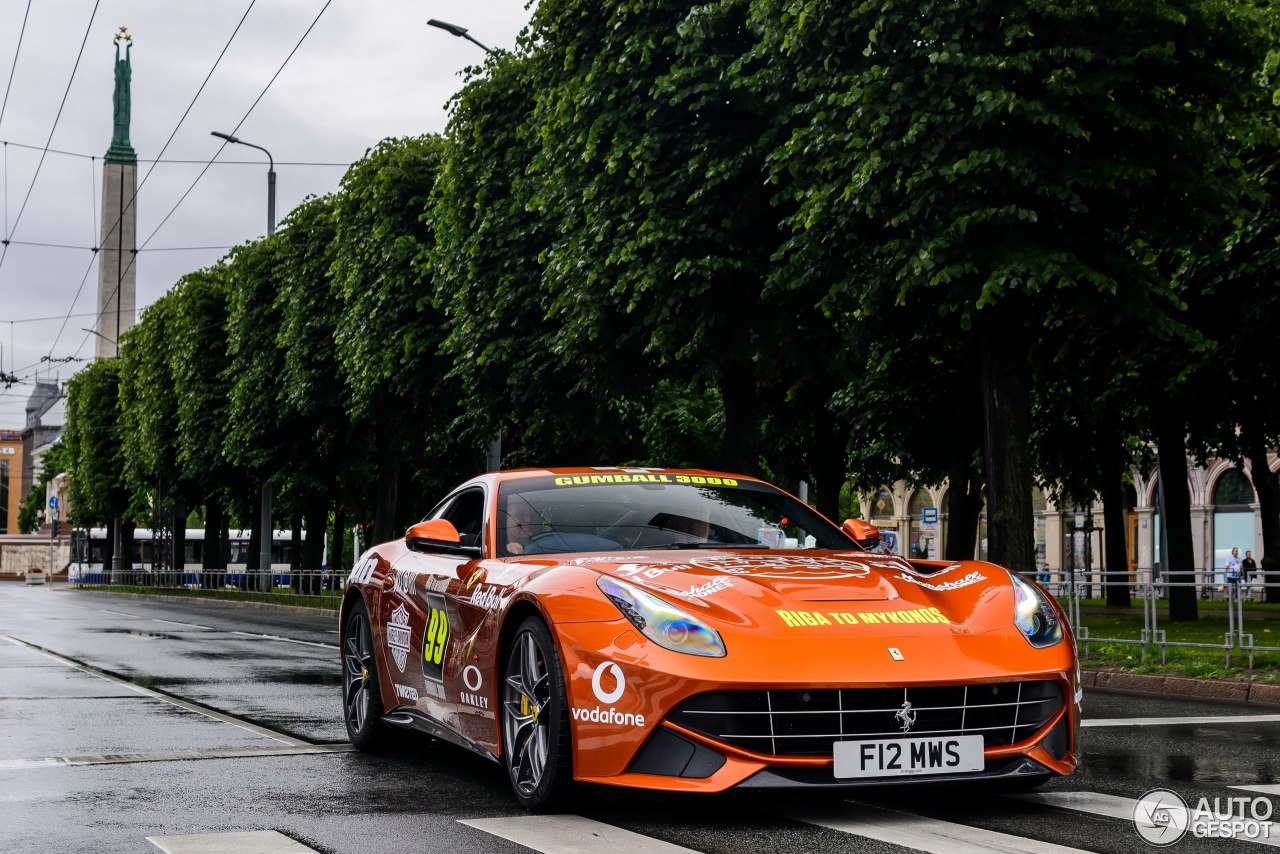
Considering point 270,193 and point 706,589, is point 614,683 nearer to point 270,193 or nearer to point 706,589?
point 706,589

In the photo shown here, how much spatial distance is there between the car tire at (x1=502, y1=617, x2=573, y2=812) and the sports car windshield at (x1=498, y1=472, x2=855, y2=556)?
2.47 ft

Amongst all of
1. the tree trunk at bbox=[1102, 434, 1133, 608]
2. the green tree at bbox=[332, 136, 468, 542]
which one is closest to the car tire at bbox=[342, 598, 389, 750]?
the green tree at bbox=[332, 136, 468, 542]

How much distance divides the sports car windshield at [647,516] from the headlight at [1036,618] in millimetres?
1239

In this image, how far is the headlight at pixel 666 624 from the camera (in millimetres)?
5750

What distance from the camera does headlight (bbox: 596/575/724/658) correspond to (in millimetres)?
5750

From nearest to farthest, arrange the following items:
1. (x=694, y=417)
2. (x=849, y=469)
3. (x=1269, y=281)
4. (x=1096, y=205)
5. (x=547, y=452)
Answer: (x=1096, y=205), (x=1269, y=281), (x=547, y=452), (x=849, y=469), (x=694, y=417)

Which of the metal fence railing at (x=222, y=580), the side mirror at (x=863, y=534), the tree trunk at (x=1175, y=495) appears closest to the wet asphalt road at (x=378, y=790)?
the side mirror at (x=863, y=534)

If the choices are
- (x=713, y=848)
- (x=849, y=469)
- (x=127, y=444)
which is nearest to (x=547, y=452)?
(x=849, y=469)

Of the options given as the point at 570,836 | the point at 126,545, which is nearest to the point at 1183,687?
the point at 570,836

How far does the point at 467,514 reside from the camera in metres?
8.02

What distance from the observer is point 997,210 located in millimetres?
15633

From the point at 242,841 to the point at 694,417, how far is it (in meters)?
44.2

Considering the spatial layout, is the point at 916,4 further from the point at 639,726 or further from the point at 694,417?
the point at 694,417

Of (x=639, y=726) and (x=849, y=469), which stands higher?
(x=849, y=469)
